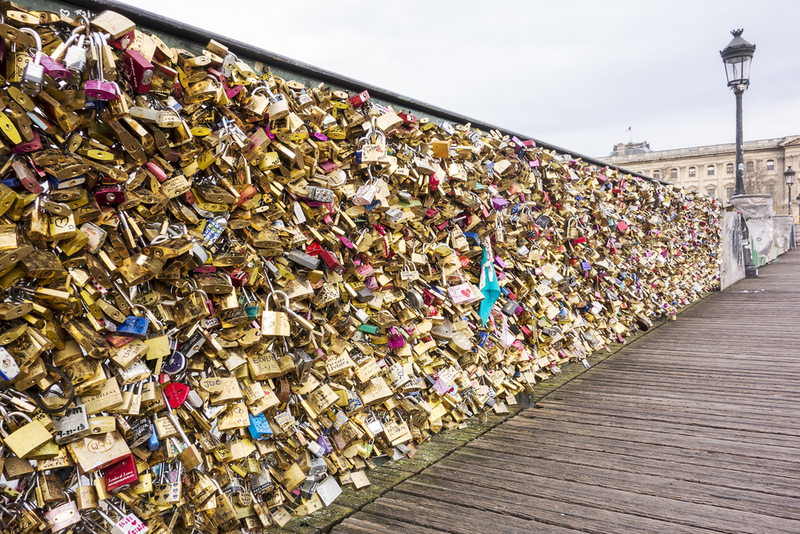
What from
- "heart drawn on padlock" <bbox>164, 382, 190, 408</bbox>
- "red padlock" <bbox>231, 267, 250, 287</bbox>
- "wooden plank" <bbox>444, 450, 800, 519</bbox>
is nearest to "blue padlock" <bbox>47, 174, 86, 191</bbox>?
"red padlock" <bbox>231, 267, 250, 287</bbox>

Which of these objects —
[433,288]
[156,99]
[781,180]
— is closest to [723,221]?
[433,288]

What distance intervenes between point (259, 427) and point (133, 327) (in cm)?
67

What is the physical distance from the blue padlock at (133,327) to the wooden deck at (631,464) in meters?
1.15

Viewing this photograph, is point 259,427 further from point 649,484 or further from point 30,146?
point 649,484

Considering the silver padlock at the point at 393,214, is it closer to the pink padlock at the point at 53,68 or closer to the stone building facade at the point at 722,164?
the pink padlock at the point at 53,68

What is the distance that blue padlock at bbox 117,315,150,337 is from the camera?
1.79m

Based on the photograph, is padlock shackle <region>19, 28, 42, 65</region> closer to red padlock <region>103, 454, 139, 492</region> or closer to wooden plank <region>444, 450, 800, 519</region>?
red padlock <region>103, 454, 139, 492</region>

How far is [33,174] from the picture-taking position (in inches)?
61.8

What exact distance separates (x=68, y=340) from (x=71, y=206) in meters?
0.42

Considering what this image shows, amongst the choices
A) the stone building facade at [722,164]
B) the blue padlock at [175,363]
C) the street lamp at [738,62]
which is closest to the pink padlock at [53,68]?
the blue padlock at [175,363]

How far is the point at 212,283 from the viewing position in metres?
2.03

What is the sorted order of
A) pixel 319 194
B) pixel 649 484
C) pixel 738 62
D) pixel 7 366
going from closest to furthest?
1. pixel 7 366
2. pixel 319 194
3. pixel 649 484
4. pixel 738 62

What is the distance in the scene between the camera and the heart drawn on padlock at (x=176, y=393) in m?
Answer: 1.94

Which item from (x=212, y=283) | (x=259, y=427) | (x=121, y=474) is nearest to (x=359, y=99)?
(x=212, y=283)
